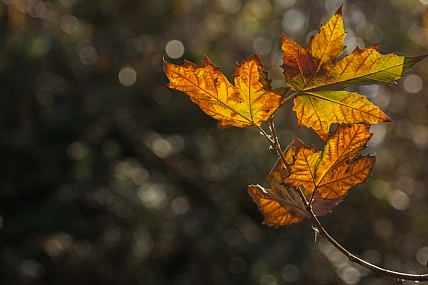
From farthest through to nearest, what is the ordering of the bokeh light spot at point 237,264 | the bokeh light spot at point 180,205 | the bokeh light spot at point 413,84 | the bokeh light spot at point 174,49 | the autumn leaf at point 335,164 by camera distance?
the bokeh light spot at point 413,84
the bokeh light spot at point 174,49
the bokeh light spot at point 180,205
the bokeh light spot at point 237,264
the autumn leaf at point 335,164

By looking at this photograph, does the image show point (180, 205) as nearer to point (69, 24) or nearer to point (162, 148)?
point (162, 148)

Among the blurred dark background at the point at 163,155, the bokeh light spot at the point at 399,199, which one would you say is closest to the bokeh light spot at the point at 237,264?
the blurred dark background at the point at 163,155

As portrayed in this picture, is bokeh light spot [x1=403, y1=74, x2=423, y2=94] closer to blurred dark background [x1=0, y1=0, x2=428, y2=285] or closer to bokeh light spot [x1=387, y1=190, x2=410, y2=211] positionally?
blurred dark background [x1=0, y1=0, x2=428, y2=285]

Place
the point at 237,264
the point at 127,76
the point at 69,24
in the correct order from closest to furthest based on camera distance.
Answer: the point at 237,264
the point at 69,24
the point at 127,76

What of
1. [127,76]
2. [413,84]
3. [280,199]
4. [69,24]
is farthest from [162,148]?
[280,199]

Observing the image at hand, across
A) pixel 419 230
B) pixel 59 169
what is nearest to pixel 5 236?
Result: pixel 59 169

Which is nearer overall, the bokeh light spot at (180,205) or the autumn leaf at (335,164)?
the autumn leaf at (335,164)

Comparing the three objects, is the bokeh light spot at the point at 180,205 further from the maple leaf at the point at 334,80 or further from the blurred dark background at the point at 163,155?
the maple leaf at the point at 334,80
